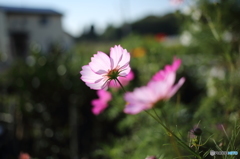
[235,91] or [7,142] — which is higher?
[235,91]

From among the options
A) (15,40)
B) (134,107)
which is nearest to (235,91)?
(134,107)

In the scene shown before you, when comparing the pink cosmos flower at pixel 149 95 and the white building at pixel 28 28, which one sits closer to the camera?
the pink cosmos flower at pixel 149 95

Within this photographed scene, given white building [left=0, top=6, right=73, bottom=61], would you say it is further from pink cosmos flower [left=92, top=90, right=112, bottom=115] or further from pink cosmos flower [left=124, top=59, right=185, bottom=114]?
pink cosmos flower [left=124, top=59, right=185, bottom=114]

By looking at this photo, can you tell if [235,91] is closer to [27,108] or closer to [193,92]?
[27,108]

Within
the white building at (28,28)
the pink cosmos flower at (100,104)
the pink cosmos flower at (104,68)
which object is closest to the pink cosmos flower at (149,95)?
the pink cosmos flower at (104,68)

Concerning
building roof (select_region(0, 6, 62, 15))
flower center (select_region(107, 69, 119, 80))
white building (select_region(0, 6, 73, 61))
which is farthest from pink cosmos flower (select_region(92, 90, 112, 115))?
building roof (select_region(0, 6, 62, 15))

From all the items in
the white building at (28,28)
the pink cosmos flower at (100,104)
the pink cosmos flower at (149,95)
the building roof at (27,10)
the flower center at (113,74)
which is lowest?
the pink cosmos flower at (100,104)

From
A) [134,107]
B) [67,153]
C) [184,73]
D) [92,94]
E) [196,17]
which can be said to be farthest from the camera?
[184,73]

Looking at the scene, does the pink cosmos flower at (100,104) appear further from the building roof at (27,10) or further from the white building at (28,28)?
the building roof at (27,10)
